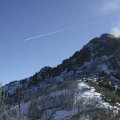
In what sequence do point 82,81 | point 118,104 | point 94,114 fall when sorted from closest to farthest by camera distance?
1. point 94,114
2. point 118,104
3. point 82,81

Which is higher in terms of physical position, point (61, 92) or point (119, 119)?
point (61, 92)

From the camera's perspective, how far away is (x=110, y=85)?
570 ft

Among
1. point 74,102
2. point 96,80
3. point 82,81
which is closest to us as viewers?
point 74,102

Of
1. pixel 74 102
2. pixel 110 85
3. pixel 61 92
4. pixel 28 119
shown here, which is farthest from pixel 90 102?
pixel 110 85

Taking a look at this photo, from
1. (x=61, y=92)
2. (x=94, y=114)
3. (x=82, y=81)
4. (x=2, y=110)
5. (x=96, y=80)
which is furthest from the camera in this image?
(x=96, y=80)

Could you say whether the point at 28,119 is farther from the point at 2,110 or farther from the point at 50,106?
the point at 2,110

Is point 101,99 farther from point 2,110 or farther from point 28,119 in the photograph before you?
point 2,110

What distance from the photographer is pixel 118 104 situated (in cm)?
13588

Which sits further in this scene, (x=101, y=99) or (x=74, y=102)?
(x=101, y=99)

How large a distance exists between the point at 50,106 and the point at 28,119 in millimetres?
23194

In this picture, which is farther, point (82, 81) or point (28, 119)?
point (82, 81)

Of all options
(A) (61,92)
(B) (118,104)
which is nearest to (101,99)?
(B) (118,104)

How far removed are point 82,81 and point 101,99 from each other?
30350mm

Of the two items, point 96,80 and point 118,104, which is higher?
point 96,80
